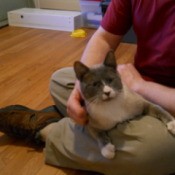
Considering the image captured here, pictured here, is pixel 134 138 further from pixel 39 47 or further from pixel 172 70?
pixel 39 47

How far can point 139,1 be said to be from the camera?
1.04 metres

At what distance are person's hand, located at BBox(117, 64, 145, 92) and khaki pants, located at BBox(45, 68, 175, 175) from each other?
118mm

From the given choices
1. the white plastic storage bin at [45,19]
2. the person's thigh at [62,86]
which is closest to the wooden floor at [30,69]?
the white plastic storage bin at [45,19]

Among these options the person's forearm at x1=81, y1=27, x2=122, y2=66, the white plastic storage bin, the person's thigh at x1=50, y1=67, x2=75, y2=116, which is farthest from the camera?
the white plastic storage bin

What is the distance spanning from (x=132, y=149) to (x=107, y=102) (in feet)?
0.56

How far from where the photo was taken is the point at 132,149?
945 millimetres

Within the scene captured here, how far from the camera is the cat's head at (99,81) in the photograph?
856 millimetres

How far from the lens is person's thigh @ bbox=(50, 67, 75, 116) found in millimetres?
1266

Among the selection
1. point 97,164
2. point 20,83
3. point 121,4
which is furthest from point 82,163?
point 20,83

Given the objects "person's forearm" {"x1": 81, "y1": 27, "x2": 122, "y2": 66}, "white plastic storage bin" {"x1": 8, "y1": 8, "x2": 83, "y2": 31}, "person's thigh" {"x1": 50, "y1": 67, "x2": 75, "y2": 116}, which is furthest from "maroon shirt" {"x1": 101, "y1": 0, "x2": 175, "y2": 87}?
"white plastic storage bin" {"x1": 8, "y1": 8, "x2": 83, "y2": 31}

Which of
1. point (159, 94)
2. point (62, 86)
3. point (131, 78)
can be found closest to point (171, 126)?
point (159, 94)

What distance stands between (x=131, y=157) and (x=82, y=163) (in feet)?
0.66

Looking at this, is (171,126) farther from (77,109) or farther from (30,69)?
(30,69)

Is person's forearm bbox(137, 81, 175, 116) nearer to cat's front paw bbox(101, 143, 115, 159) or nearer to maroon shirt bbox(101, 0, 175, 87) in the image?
maroon shirt bbox(101, 0, 175, 87)
